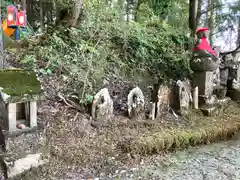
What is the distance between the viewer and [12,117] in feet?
6.19

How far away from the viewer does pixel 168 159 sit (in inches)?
96.3

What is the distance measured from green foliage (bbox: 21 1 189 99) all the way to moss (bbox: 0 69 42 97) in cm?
80

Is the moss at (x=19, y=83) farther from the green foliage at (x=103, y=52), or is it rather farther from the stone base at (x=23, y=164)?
the green foliage at (x=103, y=52)

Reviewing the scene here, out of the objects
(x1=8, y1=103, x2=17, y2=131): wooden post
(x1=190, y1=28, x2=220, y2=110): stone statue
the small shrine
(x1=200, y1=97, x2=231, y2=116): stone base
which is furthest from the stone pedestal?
(x1=8, y1=103, x2=17, y2=131): wooden post

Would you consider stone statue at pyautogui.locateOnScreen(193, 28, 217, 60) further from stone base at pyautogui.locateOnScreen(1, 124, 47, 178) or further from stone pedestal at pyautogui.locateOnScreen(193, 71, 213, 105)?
stone base at pyautogui.locateOnScreen(1, 124, 47, 178)

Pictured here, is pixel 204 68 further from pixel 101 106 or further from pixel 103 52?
pixel 101 106

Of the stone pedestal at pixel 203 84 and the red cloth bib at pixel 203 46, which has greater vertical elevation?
the red cloth bib at pixel 203 46

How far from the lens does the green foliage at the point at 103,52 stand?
3092 millimetres

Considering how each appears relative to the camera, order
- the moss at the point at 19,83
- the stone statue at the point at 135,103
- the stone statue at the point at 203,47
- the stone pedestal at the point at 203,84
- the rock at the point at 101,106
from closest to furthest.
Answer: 1. the moss at the point at 19,83
2. the rock at the point at 101,106
3. the stone statue at the point at 135,103
4. the stone statue at the point at 203,47
5. the stone pedestal at the point at 203,84

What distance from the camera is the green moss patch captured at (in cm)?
246

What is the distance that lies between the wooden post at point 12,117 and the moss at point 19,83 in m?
0.12

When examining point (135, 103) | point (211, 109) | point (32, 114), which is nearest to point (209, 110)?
point (211, 109)

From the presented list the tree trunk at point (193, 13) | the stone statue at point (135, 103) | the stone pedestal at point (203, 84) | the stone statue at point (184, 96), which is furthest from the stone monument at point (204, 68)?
the tree trunk at point (193, 13)

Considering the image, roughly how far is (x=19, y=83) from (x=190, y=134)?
6.30ft
